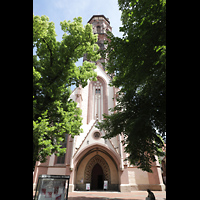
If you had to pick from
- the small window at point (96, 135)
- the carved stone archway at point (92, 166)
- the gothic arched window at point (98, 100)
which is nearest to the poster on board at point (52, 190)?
the small window at point (96, 135)

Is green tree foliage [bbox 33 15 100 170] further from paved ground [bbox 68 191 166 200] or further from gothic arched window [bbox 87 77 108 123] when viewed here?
gothic arched window [bbox 87 77 108 123]

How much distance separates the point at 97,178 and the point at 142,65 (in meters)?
18.0

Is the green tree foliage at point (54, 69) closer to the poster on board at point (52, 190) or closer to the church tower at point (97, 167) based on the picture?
the poster on board at point (52, 190)

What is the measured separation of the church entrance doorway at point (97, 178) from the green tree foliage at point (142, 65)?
1232 centimetres

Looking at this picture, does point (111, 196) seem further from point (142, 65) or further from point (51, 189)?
point (142, 65)

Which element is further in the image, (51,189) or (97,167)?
(97,167)

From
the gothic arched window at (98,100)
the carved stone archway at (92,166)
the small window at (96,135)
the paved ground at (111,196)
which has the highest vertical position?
the gothic arched window at (98,100)

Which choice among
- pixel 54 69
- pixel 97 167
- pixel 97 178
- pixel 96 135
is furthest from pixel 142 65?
pixel 97 178

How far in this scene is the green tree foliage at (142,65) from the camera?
489 cm

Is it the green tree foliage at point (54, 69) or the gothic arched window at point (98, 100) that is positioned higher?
the gothic arched window at point (98, 100)

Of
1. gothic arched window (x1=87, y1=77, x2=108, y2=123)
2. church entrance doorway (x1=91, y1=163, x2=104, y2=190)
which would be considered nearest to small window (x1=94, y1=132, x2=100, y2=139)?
gothic arched window (x1=87, y1=77, x2=108, y2=123)

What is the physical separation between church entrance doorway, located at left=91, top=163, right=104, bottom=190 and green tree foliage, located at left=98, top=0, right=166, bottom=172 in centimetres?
1232

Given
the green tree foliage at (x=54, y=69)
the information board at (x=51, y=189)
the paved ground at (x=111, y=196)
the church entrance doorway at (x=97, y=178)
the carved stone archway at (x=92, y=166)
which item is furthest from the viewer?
the church entrance doorway at (x=97, y=178)

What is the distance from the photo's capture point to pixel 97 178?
1880 cm
